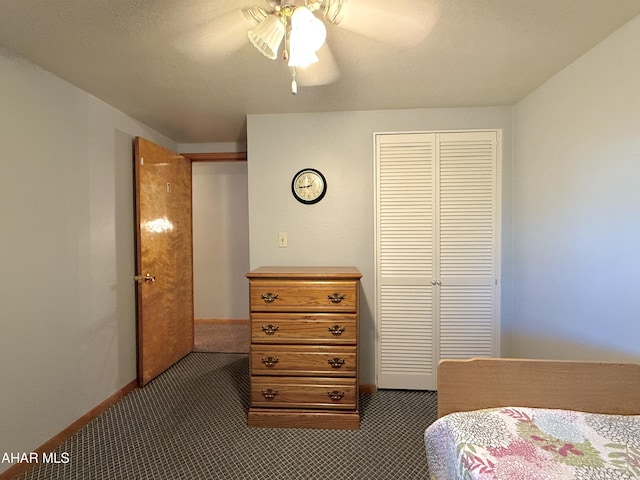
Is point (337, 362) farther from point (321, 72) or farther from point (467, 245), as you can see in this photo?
point (321, 72)

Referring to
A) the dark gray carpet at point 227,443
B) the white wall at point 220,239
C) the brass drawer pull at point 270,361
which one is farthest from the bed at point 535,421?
the white wall at point 220,239

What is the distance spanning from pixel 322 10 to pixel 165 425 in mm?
2587

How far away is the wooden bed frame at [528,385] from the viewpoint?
3.48ft

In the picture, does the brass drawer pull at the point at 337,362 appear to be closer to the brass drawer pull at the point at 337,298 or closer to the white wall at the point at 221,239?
the brass drawer pull at the point at 337,298

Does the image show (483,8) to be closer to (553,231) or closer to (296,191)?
(553,231)

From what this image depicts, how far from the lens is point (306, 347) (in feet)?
6.41

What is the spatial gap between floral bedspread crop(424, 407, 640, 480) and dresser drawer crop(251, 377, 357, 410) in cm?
92

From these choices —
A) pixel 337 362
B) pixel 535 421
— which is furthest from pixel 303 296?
pixel 535 421

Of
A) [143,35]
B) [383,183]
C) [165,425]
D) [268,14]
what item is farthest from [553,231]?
[165,425]

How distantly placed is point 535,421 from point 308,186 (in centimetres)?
194

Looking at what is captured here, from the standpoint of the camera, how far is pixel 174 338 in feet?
9.63

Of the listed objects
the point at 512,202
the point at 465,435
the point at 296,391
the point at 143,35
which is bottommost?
the point at 296,391

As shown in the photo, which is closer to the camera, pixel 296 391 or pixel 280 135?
pixel 296 391

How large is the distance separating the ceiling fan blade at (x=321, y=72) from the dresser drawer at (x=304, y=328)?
4.88ft
